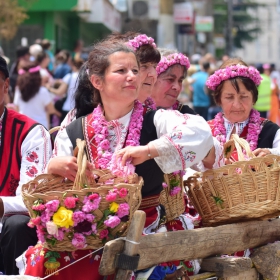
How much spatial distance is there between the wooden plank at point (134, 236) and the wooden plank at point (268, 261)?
3.89 ft

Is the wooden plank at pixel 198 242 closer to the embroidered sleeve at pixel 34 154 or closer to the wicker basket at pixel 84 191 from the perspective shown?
the wicker basket at pixel 84 191

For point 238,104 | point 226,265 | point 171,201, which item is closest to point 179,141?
point 171,201

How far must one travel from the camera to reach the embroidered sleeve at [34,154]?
4094 mm

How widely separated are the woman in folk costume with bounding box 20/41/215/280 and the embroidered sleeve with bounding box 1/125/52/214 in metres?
0.25

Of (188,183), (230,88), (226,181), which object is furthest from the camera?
(230,88)

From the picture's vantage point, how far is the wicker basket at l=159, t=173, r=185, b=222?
164 inches

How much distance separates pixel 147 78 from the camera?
4523 mm

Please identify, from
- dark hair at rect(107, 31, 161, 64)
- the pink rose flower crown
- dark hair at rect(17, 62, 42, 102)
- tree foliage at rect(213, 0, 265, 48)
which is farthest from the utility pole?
the pink rose flower crown

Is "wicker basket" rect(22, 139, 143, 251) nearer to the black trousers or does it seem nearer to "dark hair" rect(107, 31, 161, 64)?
the black trousers

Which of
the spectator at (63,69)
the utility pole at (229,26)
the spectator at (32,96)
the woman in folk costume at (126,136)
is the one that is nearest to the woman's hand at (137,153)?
the woman in folk costume at (126,136)

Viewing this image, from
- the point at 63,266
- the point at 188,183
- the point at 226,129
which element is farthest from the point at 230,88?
the point at 63,266

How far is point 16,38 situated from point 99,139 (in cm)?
2044

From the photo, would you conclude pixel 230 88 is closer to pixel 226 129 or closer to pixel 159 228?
pixel 226 129

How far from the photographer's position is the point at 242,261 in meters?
4.06
